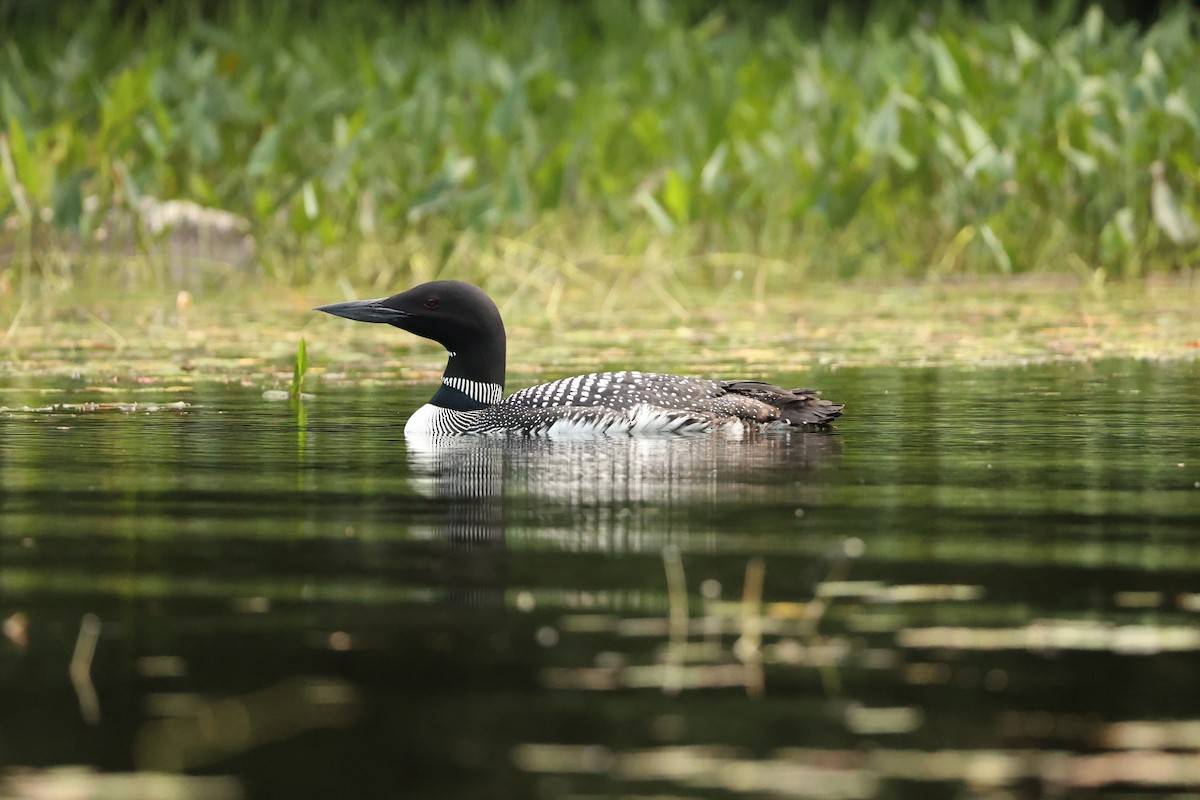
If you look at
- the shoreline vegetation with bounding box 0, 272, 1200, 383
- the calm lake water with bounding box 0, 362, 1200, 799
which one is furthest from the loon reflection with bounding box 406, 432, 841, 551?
the shoreline vegetation with bounding box 0, 272, 1200, 383

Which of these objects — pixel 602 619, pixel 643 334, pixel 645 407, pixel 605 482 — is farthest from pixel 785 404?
pixel 602 619

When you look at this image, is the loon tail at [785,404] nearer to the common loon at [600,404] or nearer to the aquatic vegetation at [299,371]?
the common loon at [600,404]

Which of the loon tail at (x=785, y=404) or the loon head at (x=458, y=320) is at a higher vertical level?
the loon head at (x=458, y=320)

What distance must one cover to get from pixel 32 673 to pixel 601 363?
21.2 ft

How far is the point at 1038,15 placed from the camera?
2180 cm

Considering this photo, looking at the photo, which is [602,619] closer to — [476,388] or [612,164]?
[476,388]

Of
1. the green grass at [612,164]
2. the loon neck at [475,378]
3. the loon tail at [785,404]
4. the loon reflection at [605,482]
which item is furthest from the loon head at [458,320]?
the green grass at [612,164]

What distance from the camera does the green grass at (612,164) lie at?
Answer: 46.2ft

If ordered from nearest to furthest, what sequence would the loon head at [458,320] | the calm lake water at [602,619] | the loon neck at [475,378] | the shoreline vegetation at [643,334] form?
the calm lake water at [602,619] < the loon neck at [475,378] < the loon head at [458,320] < the shoreline vegetation at [643,334]

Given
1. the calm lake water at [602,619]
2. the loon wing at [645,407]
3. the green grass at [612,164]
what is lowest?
the calm lake water at [602,619]

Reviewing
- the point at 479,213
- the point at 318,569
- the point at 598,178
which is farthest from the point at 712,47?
the point at 318,569

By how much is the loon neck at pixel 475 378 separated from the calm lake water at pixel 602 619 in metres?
0.81

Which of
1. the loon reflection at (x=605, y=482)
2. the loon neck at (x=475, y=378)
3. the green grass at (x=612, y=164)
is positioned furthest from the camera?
the green grass at (x=612, y=164)

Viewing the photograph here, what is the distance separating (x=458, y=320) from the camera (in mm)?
8625
